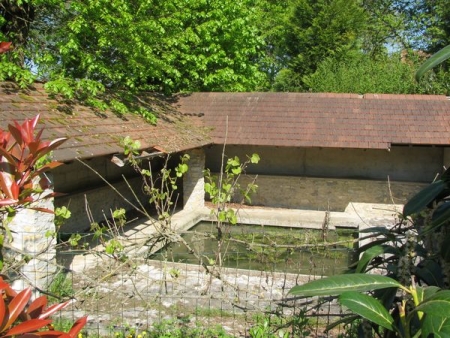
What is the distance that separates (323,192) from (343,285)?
1194cm

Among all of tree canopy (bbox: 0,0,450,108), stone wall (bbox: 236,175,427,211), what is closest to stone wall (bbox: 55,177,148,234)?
tree canopy (bbox: 0,0,450,108)

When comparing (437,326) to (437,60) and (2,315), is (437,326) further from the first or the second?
(2,315)

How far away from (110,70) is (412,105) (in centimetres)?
902

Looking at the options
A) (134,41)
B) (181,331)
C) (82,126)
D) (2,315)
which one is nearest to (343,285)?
(2,315)

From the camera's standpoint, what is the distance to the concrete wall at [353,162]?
13.2m

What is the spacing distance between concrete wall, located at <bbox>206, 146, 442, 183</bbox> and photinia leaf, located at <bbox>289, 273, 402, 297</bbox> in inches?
481

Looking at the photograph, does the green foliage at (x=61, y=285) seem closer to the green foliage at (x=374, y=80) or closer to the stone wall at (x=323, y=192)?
the stone wall at (x=323, y=192)

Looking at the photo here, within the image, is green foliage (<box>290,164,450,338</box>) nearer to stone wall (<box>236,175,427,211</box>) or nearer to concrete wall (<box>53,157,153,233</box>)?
concrete wall (<box>53,157,153,233</box>)

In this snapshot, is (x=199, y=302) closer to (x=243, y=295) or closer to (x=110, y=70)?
(x=243, y=295)

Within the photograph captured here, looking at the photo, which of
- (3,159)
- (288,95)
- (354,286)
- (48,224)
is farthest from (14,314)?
(288,95)

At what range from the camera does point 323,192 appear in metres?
13.3

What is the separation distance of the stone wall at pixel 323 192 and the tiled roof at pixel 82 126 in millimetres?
2734

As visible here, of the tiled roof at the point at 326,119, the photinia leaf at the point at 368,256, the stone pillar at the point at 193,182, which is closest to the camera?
the photinia leaf at the point at 368,256

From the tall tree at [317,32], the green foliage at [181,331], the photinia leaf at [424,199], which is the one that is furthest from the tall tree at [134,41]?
the photinia leaf at [424,199]
